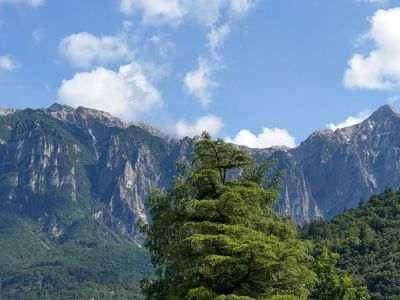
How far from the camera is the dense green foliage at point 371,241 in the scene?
105375 mm

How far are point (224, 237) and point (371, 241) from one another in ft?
358

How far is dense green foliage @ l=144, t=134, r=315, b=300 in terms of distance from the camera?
24.9 meters

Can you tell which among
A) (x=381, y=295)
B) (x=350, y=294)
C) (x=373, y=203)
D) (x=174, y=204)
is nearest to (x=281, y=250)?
(x=174, y=204)

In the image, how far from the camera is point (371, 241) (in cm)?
12744

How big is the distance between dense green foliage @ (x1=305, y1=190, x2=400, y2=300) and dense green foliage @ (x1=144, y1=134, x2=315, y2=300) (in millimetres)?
73559

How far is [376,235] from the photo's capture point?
131875 mm

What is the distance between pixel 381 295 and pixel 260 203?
257 feet

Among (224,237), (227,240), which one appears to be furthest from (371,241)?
(227,240)

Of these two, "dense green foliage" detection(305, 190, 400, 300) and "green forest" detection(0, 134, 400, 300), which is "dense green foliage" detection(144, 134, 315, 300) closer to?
"green forest" detection(0, 134, 400, 300)

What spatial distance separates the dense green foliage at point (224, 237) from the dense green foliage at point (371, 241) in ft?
241

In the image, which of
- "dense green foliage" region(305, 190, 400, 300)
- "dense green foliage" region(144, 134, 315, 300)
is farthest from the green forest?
"dense green foliage" region(305, 190, 400, 300)

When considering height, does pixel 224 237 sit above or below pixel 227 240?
above

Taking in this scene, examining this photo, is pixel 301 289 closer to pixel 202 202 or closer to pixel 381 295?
pixel 202 202

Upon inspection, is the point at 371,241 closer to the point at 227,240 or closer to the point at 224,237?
the point at 224,237
